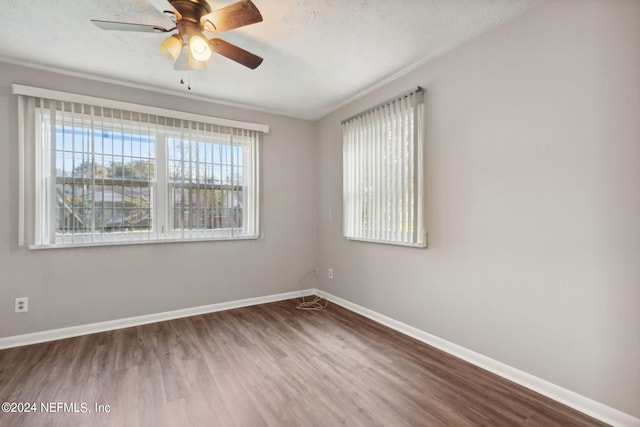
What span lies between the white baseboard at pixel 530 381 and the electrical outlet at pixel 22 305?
3.40 m

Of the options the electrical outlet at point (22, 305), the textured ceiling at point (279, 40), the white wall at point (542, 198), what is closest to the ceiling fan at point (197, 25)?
the textured ceiling at point (279, 40)

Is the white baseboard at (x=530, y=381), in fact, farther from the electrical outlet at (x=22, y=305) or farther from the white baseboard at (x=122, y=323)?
the electrical outlet at (x=22, y=305)

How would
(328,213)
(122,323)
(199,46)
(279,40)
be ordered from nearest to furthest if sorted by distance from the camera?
(199,46) → (279,40) → (122,323) → (328,213)

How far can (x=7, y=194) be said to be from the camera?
2.54 meters

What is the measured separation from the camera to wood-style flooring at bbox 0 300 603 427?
167 centimetres

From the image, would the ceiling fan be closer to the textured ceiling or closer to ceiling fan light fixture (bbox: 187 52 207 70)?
ceiling fan light fixture (bbox: 187 52 207 70)

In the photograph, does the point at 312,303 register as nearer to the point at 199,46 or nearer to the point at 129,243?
the point at 129,243

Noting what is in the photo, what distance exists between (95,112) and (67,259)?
145cm

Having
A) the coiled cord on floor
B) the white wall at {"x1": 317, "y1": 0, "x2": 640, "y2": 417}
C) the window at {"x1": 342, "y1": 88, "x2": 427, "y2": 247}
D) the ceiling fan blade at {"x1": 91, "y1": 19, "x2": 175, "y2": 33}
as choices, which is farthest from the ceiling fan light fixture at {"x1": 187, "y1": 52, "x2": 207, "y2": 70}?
the coiled cord on floor

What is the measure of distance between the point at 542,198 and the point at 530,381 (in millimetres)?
1219

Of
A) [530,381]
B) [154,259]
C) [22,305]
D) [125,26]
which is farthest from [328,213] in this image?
[22,305]

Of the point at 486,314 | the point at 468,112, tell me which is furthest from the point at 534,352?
the point at 468,112

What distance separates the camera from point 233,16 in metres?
1.66

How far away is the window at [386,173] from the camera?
105 inches
